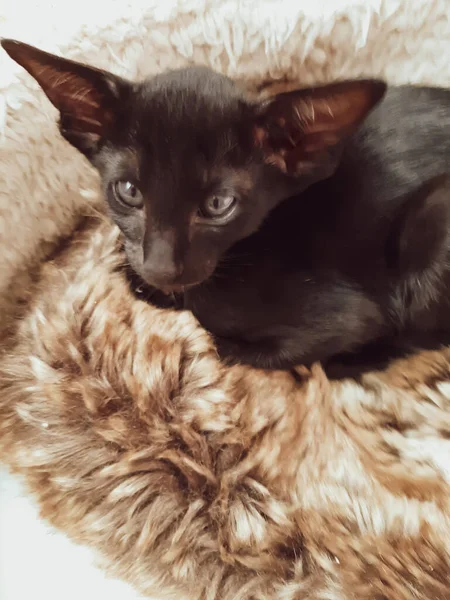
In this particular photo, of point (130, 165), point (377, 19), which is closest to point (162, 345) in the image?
point (130, 165)

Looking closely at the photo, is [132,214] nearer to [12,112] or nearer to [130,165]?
[130,165]

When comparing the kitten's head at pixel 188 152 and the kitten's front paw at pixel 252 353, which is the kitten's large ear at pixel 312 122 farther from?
the kitten's front paw at pixel 252 353

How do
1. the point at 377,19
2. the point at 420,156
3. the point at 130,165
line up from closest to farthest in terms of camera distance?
the point at 130,165, the point at 420,156, the point at 377,19

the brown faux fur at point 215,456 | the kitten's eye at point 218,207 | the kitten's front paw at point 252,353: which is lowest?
the brown faux fur at point 215,456

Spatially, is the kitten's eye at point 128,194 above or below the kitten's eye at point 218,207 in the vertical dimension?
below

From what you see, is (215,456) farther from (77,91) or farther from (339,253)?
(77,91)

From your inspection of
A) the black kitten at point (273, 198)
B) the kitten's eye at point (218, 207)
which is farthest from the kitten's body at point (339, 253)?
the kitten's eye at point (218, 207)

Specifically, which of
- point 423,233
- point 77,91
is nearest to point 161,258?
point 77,91

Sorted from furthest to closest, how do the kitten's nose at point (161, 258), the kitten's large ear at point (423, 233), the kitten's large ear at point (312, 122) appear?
the kitten's large ear at point (423, 233), the kitten's nose at point (161, 258), the kitten's large ear at point (312, 122)

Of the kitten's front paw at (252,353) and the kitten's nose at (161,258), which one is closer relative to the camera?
the kitten's nose at (161,258)
